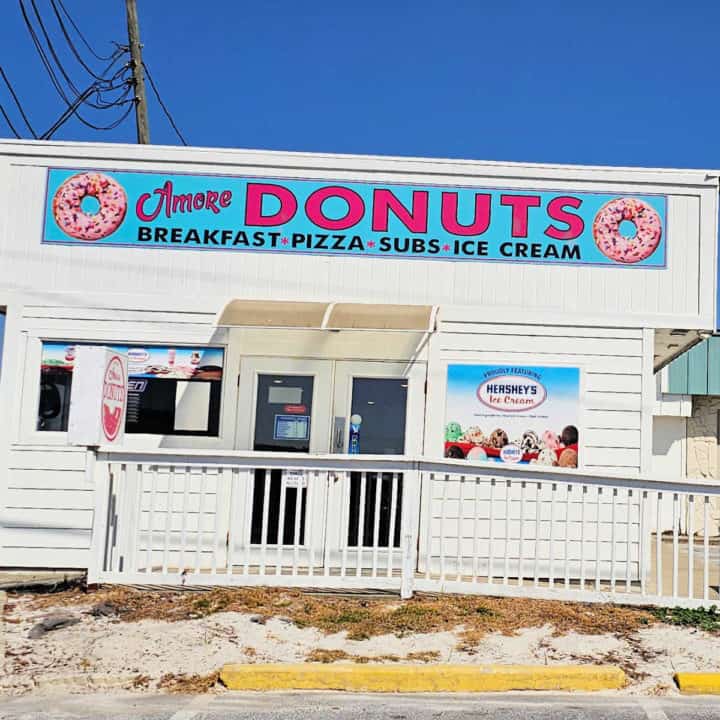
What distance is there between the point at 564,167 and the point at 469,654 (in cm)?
541

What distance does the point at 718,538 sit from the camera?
17.0 m

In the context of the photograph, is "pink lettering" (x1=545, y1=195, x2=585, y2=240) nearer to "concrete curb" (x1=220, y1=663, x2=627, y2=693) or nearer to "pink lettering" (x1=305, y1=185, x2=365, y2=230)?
"pink lettering" (x1=305, y1=185, x2=365, y2=230)

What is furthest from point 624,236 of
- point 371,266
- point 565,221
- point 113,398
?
point 113,398

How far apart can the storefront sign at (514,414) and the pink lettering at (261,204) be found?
239cm

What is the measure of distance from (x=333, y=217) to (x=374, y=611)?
4.23m

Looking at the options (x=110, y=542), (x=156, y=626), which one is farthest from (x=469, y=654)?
(x=110, y=542)

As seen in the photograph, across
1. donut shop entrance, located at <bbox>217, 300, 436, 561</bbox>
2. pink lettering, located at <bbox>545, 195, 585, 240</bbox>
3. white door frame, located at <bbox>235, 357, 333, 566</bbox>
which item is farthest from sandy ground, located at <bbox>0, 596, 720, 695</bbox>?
pink lettering, located at <bbox>545, 195, 585, 240</bbox>

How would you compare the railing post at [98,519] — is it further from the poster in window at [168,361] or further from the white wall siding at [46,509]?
the poster in window at [168,361]

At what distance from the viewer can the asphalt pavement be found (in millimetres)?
5484

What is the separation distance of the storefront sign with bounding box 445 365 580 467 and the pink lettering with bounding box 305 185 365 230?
6.30 feet

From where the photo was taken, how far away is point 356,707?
225 inches

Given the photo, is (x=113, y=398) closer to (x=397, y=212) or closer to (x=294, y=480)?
(x=294, y=480)

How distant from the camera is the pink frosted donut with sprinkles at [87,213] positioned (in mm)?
9859

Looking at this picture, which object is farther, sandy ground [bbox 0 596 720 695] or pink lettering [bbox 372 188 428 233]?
pink lettering [bbox 372 188 428 233]
